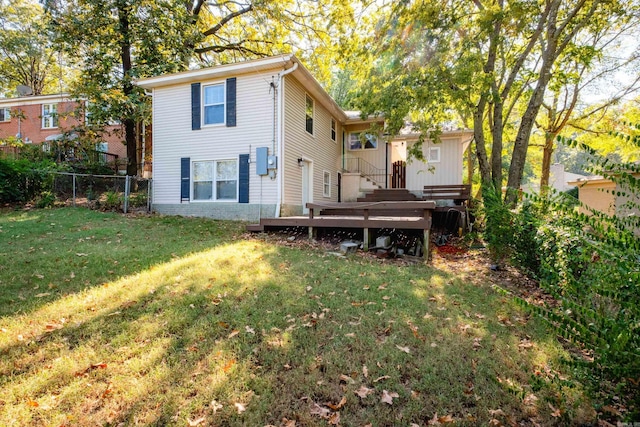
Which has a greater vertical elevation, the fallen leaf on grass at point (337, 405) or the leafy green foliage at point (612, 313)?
the leafy green foliage at point (612, 313)

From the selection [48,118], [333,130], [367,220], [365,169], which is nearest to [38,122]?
[48,118]

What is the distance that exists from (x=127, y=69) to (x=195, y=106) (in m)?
4.79

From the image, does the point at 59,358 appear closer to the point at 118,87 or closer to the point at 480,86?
the point at 480,86

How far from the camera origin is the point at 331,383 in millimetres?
2713

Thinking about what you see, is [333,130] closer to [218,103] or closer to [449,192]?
[218,103]

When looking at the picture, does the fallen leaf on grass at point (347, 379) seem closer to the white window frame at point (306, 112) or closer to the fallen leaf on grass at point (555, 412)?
the fallen leaf on grass at point (555, 412)

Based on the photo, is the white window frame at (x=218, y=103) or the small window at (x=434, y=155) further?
the small window at (x=434, y=155)

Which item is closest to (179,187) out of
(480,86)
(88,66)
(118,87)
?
(118,87)

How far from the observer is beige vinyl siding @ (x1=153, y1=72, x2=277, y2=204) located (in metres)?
10.6

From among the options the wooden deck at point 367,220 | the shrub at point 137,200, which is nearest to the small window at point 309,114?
the wooden deck at point 367,220

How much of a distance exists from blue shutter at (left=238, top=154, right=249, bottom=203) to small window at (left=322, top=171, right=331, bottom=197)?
154 inches

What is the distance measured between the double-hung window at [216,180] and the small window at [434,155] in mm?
9038

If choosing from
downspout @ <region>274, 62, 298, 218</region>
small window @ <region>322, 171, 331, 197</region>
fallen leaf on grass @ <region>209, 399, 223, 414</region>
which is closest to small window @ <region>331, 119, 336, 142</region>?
small window @ <region>322, 171, 331, 197</region>

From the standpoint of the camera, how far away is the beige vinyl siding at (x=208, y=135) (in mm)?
10594
